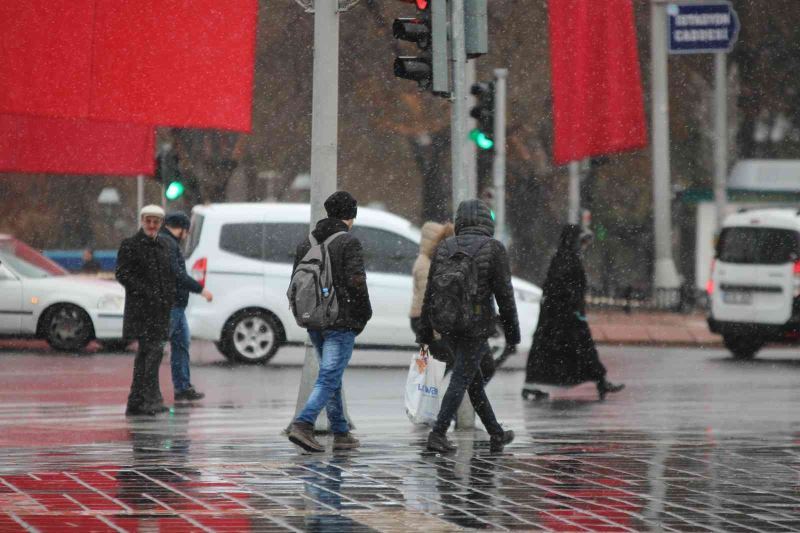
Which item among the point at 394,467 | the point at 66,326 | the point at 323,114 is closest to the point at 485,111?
the point at 323,114

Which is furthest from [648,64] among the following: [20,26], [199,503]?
[199,503]

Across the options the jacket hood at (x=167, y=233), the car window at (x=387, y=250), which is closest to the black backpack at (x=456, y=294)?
the jacket hood at (x=167, y=233)

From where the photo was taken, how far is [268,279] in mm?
20438

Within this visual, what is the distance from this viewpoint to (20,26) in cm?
1465

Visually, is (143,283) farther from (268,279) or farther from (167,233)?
(268,279)

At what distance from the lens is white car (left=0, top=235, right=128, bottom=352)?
21.4 m

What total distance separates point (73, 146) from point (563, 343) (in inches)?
289

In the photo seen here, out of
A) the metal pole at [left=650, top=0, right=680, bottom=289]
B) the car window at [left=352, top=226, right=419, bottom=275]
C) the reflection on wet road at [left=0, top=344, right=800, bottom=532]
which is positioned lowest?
the reflection on wet road at [left=0, top=344, right=800, bottom=532]

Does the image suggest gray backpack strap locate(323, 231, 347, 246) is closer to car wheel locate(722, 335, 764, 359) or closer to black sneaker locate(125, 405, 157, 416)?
black sneaker locate(125, 405, 157, 416)

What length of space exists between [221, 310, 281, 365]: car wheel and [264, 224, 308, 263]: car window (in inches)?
27.8

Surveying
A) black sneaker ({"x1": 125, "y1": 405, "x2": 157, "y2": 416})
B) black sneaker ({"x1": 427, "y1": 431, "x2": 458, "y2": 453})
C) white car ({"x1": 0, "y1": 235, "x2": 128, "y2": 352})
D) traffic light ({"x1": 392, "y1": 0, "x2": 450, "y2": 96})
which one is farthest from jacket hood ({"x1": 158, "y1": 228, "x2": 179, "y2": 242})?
white car ({"x1": 0, "y1": 235, "x2": 128, "y2": 352})

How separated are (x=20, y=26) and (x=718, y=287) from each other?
1131 centimetres

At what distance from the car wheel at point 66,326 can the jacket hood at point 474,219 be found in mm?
11392

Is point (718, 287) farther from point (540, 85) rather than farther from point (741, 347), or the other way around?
point (540, 85)
